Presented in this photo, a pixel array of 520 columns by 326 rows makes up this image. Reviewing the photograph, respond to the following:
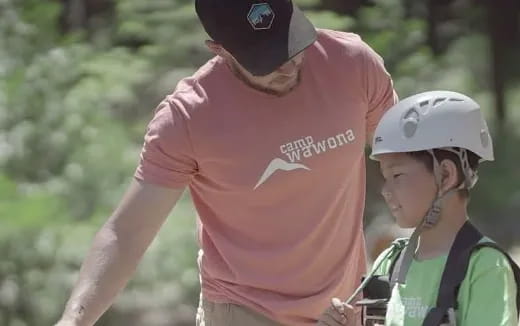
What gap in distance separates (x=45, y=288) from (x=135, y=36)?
2.22 metres

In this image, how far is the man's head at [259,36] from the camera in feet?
10.9

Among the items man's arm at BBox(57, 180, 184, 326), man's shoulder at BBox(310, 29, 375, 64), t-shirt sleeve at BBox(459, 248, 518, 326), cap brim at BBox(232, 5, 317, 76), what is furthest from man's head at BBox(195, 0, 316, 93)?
t-shirt sleeve at BBox(459, 248, 518, 326)

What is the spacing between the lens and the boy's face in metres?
2.90

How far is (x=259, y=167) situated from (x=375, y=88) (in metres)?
0.46

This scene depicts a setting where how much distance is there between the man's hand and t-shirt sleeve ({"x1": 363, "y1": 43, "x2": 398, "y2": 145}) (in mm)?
845

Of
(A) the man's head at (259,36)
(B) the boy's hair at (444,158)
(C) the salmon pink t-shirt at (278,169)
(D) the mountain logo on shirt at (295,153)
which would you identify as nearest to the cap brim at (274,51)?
(A) the man's head at (259,36)

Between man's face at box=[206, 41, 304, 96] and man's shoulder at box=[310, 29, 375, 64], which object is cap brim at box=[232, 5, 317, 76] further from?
man's shoulder at box=[310, 29, 375, 64]

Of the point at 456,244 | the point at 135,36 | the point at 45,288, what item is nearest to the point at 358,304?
the point at 456,244

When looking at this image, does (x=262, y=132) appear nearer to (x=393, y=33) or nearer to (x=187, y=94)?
(x=187, y=94)

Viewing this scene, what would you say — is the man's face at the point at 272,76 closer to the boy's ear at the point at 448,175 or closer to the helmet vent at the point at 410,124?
the helmet vent at the point at 410,124

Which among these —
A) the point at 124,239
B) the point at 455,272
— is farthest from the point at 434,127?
the point at 124,239

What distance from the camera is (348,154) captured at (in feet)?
11.6

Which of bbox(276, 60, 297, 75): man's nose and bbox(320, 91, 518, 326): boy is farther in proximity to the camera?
bbox(276, 60, 297, 75): man's nose

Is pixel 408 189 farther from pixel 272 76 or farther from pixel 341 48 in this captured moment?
pixel 341 48
